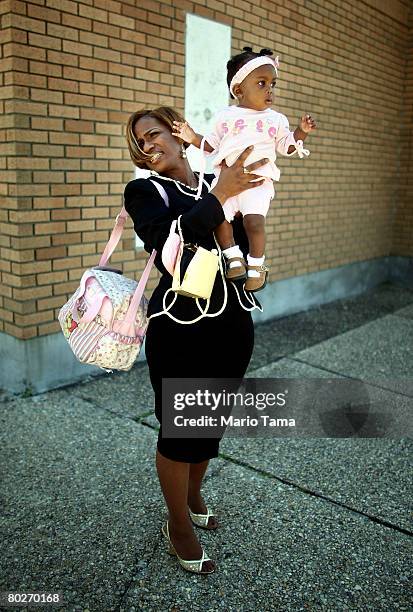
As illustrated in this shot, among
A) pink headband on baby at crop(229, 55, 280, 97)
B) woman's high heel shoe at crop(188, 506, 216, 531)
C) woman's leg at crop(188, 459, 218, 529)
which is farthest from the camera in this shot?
woman's high heel shoe at crop(188, 506, 216, 531)

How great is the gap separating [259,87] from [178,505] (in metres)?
1.67

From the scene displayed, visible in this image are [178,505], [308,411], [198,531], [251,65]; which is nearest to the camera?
[251,65]

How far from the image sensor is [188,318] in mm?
2002

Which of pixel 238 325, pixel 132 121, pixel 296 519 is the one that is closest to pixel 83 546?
pixel 296 519

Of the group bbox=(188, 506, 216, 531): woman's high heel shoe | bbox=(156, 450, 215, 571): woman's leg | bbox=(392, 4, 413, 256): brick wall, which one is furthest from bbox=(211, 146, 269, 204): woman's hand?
bbox=(392, 4, 413, 256): brick wall

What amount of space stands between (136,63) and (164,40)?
1.22 feet

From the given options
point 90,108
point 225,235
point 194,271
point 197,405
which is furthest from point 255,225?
point 90,108

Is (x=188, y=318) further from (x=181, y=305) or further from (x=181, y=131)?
(x=181, y=131)

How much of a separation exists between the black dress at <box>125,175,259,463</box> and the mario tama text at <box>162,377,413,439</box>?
161mm

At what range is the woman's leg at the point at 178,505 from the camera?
2180mm

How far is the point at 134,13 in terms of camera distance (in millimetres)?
4148

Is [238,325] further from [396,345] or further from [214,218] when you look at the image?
[396,345]

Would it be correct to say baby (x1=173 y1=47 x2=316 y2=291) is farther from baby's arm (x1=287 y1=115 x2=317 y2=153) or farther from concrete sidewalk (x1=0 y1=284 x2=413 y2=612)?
concrete sidewalk (x1=0 y1=284 x2=413 y2=612)

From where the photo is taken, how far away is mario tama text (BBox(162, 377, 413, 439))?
3.57 meters
